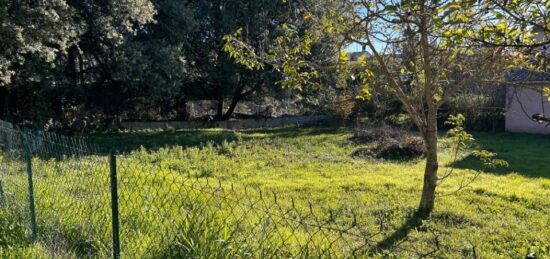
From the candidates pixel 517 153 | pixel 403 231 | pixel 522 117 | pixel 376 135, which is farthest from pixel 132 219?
pixel 522 117

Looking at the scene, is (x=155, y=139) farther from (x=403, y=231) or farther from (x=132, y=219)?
(x=132, y=219)

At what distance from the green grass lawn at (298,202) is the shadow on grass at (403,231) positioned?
13 mm

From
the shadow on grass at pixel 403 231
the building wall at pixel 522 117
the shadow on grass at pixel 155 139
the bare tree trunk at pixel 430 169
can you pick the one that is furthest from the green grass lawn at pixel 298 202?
the building wall at pixel 522 117

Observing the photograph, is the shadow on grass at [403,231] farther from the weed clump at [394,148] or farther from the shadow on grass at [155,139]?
the shadow on grass at [155,139]

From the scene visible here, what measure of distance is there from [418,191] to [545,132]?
12452 mm

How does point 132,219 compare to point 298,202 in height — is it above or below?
above

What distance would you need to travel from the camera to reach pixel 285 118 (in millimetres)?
22734

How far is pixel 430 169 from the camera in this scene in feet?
19.4

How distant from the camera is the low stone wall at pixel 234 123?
764 inches

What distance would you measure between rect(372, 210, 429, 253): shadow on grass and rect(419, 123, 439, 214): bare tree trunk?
137mm

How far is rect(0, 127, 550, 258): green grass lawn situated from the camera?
12.2 ft

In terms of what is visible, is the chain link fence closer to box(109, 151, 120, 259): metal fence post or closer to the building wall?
box(109, 151, 120, 259): metal fence post

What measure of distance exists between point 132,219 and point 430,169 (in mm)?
3766

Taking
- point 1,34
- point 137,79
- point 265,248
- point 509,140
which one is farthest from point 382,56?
point 509,140
